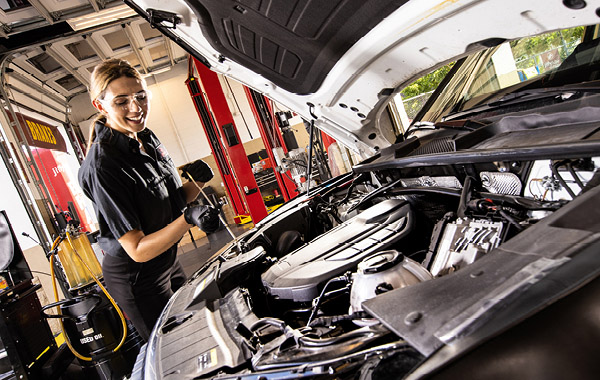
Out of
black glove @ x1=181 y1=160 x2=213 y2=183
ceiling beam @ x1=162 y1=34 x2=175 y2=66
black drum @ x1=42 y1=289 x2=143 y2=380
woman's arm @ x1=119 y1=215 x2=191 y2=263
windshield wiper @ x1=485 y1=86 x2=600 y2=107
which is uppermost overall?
ceiling beam @ x1=162 y1=34 x2=175 y2=66

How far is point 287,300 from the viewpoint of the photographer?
141cm

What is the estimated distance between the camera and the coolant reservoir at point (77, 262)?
3170mm

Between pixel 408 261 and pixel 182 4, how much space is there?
1336 mm

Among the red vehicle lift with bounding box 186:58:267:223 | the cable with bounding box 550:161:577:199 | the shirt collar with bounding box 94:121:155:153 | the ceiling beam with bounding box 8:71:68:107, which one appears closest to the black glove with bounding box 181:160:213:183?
the shirt collar with bounding box 94:121:155:153

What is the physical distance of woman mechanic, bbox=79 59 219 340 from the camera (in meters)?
1.77

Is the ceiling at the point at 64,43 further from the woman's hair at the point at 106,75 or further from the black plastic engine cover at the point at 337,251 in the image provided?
the black plastic engine cover at the point at 337,251

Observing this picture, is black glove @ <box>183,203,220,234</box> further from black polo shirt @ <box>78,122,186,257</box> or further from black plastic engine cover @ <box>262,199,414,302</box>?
black plastic engine cover @ <box>262,199,414,302</box>

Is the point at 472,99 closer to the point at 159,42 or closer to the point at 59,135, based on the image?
the point at 159,42

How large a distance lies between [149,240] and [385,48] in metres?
1.33

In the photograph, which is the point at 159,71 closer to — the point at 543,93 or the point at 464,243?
the point at 543,93

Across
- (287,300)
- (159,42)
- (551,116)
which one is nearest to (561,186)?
(551,116)

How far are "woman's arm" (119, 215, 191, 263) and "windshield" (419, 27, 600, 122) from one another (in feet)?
4.47

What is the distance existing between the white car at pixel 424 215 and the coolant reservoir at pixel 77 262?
1.77 meters

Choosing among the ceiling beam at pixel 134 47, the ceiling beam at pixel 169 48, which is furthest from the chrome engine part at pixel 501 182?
the ceiling beam at pixel 169 48
